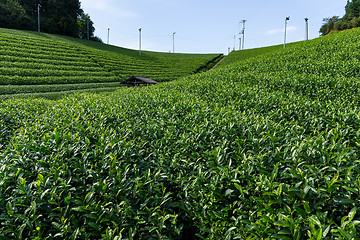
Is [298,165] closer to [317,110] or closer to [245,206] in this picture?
[245,206]

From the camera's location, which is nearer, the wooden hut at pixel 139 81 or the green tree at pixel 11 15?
the wooden hut at pixel 139 81

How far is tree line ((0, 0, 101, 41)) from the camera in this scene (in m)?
53.4

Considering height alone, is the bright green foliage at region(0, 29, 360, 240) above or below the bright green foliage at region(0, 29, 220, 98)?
below

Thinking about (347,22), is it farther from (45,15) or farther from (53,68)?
(45,15)

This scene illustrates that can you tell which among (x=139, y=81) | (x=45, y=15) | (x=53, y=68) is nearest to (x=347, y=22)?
(x=139, y=81)

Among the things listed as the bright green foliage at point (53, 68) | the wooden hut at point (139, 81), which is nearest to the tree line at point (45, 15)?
the bright green foliage at point (53, 68)

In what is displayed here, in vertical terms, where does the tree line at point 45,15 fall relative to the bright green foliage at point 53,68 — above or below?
above

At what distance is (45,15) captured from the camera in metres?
65.1

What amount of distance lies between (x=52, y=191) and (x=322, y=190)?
11.9 ft

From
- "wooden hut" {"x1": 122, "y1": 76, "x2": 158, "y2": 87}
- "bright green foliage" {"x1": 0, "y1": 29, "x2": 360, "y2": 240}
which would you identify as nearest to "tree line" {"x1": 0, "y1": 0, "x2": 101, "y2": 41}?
"wooden hut" {"x1": 122, "y1": 76, "x2": 158, "y2": 87}

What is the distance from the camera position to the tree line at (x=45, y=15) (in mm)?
53375

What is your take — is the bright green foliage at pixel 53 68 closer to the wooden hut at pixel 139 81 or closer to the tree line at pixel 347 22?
the wooden hut at pixel 139 81

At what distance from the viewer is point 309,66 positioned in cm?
1727

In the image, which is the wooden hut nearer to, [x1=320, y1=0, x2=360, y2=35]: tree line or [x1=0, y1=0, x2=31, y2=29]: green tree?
[x1=0, y1=0, x2=31, y2=29]: green tree
